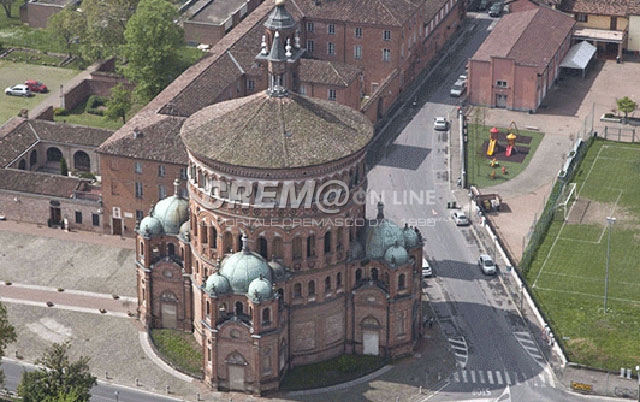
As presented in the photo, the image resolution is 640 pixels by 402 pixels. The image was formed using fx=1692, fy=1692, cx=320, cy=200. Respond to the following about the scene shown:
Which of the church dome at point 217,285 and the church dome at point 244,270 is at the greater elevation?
the church dome at point 244,270

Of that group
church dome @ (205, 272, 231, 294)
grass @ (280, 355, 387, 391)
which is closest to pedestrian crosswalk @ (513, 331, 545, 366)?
grass @ (280, 355, 387, 391)

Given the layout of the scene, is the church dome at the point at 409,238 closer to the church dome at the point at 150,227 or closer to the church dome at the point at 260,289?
the church dome at the point at 260,289

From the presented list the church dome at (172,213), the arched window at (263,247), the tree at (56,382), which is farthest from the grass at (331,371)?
the tree at (56,382)

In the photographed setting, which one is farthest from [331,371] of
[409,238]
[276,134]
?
[276,134]

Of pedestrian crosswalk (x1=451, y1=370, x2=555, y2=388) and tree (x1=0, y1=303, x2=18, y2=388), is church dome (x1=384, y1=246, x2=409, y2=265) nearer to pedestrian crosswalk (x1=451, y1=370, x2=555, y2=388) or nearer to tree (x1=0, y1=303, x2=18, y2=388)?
pedestrian crosswalk (x1=451, y1=370, x2=555, y2=388)

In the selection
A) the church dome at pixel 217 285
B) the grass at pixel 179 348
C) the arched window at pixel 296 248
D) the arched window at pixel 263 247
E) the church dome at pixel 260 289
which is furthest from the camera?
the grass at pixel 179 348

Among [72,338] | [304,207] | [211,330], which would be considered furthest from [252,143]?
[72,338]

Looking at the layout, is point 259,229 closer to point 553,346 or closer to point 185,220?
point 185,220
